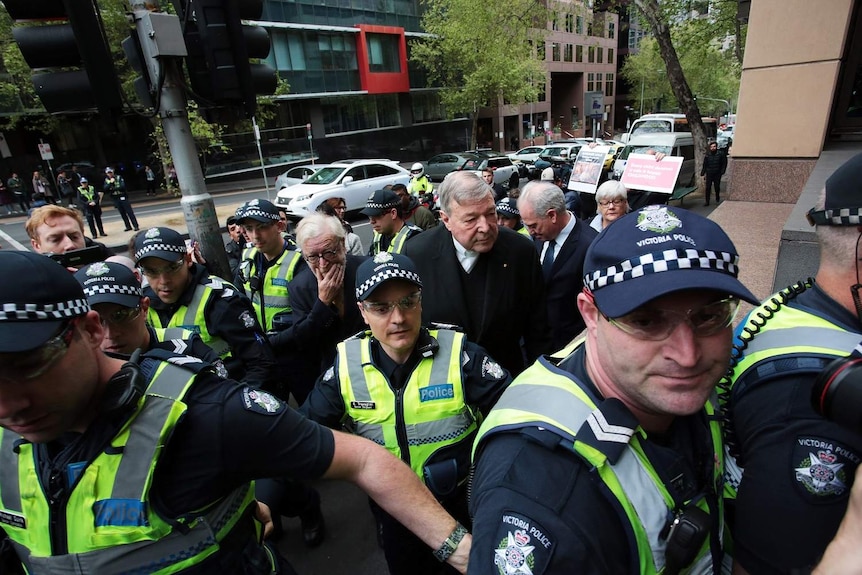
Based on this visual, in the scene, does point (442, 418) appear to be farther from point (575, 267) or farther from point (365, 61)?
point (365, 61)

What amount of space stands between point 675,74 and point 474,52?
57.0ft

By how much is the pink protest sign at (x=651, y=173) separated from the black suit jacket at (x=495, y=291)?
3729mm

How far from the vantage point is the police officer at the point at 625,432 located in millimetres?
1041

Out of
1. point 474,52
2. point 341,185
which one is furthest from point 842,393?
point 474,52

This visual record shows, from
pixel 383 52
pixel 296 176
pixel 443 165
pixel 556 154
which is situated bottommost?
pixel 556 154

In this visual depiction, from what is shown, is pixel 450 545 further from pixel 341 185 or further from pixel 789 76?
pixel 341 185

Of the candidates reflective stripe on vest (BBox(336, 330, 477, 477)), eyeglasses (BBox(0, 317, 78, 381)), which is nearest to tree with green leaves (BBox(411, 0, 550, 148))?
reflective stripe on vest (BBox(336, 330, 477, 477))

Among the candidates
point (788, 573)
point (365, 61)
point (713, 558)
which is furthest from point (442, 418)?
point (365, 61)

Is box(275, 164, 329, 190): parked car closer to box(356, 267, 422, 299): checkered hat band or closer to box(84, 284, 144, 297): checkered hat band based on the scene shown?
box(84, 284, 144, 297): checkered hat band

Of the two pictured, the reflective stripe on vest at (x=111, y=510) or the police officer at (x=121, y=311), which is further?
the police officer at (x=121, y=311)

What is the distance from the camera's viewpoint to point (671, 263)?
1134mm

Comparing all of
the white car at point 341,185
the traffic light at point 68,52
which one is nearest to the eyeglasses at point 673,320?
the traffic light at point 68,52

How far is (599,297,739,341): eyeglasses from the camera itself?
1159 millimetres

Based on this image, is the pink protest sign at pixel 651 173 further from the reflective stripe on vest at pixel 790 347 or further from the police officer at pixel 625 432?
the police officer at pixel 625 432
